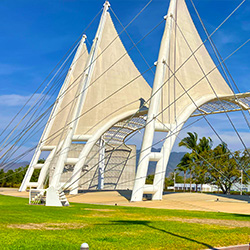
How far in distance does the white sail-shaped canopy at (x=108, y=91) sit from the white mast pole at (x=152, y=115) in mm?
9417

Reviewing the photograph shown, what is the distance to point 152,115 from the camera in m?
22.4

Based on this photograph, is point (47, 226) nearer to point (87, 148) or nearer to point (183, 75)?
point (183, 75)

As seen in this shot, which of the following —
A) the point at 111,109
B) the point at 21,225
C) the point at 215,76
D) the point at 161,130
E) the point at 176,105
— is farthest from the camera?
the point at 111,109

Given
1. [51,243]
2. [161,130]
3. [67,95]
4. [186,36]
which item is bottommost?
[51,243]

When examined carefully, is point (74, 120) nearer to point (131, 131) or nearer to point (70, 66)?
point (70, 66)

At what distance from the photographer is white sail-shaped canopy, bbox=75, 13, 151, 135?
33969 millimetres

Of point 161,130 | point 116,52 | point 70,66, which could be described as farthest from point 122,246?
point 70,66

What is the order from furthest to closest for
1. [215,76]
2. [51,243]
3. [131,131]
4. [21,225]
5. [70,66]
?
[131,131] → [70,66] → [215,76] → [21,225] → [51,243]

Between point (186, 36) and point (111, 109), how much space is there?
10.4 meters

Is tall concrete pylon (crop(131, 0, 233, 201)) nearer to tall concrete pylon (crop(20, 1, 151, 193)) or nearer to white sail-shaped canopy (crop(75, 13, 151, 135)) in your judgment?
tall concrete pylon (crop(20, 1, 151, 193))

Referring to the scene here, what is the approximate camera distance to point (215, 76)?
98.5ft

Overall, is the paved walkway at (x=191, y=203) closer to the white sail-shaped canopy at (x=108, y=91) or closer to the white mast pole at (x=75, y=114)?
the white mast pole at (x=75, y=114)

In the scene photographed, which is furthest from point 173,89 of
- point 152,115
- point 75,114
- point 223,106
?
point 223,106

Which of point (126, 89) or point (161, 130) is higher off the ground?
point (126, 89)
